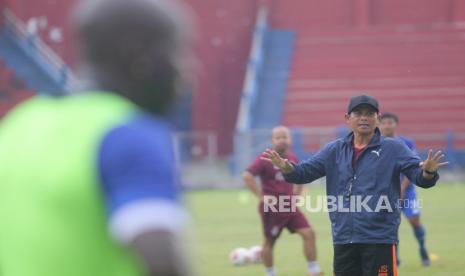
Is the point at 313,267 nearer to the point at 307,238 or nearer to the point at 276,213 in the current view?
the point at 307,238

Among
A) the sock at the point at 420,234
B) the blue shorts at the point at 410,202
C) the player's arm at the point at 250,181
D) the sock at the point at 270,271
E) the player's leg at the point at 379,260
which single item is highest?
the player's arm at the point at 250,181

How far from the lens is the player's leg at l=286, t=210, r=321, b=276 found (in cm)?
1187

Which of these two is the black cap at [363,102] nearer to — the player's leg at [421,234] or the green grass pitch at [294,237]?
the green grass pitch at [294,237]

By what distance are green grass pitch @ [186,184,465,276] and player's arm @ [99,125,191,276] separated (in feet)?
21.2

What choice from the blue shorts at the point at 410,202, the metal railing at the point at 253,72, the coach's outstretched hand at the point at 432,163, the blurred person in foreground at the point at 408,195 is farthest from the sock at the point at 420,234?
the metal railing at the point at 253,72

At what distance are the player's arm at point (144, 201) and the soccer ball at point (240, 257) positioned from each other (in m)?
11.1

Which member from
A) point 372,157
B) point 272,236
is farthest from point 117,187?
point 272,236

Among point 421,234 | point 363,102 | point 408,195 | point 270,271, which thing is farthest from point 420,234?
point 363,102

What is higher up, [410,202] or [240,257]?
[410,202]

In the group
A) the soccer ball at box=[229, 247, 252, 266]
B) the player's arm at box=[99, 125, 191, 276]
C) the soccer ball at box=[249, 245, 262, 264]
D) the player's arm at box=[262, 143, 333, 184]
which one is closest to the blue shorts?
the soccer ball at box=[249, 245, 262, 264]

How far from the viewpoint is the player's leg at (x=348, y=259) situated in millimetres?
8070

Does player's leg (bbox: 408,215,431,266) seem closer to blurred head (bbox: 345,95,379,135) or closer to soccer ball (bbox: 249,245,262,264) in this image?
soccer ball (bbox: 249,245,262,264)

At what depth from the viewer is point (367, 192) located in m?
8.00

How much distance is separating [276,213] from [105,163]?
32.2 feet
